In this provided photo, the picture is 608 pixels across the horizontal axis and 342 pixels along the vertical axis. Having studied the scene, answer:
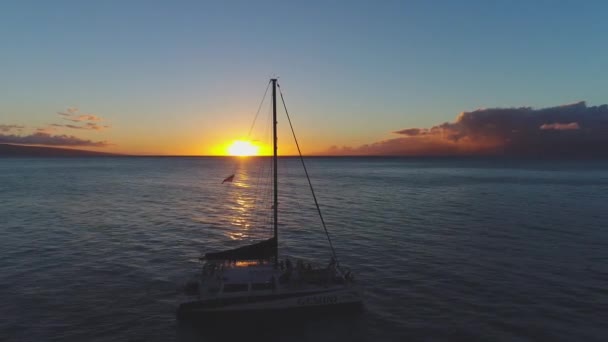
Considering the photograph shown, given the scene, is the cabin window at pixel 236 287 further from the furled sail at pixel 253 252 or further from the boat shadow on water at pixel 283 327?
the furled sail at pixel 253 252

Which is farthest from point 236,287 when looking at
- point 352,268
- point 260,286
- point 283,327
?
point 352,268

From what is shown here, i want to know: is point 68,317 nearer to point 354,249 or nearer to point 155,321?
point 155,321

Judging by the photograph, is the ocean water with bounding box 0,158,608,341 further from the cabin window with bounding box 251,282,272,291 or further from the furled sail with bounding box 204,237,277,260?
the furled sail with bounding box 204,237,277,260

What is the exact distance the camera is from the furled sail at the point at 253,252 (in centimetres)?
2978

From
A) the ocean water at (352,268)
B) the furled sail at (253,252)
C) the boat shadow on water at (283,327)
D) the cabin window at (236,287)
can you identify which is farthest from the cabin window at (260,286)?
the furled sail at (253,252)

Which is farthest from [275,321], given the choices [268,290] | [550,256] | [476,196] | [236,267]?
[476,196]

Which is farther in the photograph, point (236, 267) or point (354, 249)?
point (354, 249)

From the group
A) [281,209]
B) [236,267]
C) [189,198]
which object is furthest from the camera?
[189,198]

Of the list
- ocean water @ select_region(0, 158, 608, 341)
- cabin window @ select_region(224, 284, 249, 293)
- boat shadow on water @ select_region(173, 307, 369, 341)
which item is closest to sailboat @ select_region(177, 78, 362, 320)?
cabin window @ select_region(224, 284, 249, 293)

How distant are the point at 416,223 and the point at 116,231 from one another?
46.5 metres

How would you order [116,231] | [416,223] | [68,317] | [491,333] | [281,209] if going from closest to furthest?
[491,333] → [68,317] → [116,231] → [416,223] → [281,209]

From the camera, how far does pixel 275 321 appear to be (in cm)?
2717

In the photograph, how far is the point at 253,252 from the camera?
3045 cm

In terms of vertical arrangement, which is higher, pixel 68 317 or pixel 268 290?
pixel 268 290
